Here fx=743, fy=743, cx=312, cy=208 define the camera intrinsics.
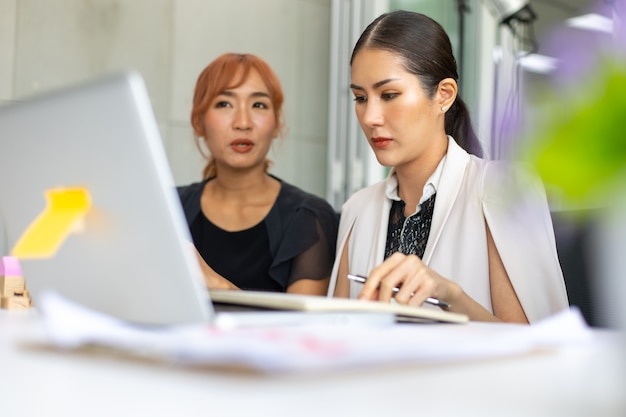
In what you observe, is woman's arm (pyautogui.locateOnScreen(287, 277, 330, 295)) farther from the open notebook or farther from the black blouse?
the open notebook

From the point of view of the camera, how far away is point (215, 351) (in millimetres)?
406

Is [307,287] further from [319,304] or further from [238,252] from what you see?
[319,304]

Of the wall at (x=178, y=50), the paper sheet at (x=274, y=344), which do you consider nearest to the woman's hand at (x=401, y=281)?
the paper sheet at (x=274, y=344)

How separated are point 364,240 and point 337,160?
2.18 meters

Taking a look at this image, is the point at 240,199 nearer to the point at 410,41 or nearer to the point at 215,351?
the point at 410,41

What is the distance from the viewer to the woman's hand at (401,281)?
0.99m

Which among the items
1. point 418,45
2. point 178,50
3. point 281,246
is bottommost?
point 281,246

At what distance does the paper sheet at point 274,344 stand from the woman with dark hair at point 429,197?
0.89m

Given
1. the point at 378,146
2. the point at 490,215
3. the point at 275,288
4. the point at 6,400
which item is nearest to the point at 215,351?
the point at 6,400

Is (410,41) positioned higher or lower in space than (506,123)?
higher

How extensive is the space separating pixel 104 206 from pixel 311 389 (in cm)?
26

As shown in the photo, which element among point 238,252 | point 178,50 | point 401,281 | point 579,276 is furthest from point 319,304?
point 178,50

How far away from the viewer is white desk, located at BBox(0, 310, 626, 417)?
0.33 meters

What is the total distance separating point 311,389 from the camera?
37 centimetres
